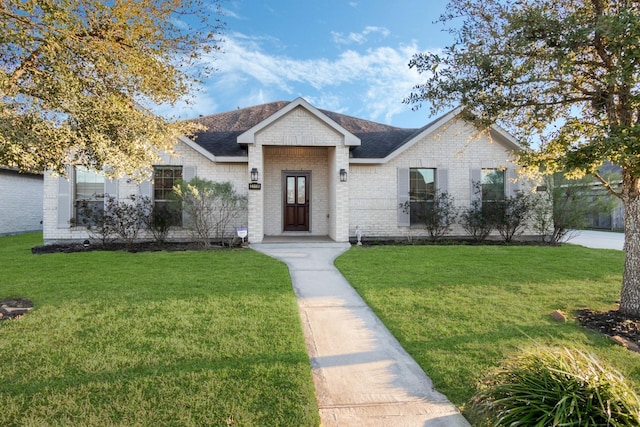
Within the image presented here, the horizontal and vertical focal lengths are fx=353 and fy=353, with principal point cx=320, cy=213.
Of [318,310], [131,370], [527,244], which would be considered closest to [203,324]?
[131,370]

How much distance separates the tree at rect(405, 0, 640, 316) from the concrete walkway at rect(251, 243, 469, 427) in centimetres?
316

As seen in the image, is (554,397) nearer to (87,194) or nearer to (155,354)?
(155,354)

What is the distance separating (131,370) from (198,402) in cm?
92

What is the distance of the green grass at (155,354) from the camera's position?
255 cm

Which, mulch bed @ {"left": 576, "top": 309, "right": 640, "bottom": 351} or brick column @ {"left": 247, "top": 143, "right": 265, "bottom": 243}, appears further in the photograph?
brick column @ {"left": 247, "top": 143, "right": 265, "bottom": 243}

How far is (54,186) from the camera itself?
11.4 meters

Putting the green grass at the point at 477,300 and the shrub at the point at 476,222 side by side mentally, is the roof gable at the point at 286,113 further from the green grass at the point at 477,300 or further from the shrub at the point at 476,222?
the shrub at the point at 476,222

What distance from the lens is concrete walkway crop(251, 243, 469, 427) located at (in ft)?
8.51

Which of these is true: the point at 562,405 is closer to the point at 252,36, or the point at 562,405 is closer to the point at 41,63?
the point at 41,63

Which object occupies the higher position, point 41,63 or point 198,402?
point 41,63

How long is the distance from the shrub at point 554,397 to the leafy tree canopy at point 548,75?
270 cm

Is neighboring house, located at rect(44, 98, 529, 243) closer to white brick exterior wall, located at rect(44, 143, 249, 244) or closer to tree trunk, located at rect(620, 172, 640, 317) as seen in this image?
white brick exterior wall, located at rect(44, 143, 249, 244)

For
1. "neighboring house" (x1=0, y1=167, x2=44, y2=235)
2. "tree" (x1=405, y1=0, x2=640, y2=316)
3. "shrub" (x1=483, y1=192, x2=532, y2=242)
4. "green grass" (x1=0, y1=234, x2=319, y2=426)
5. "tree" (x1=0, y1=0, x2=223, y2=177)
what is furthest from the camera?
"neighboring house" (x1=0, y1=167, x2=44, y2=235)

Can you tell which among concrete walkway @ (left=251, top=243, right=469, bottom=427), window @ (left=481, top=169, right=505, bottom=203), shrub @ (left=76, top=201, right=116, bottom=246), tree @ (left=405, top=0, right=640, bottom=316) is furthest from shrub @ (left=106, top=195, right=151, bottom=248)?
window @ (left=481, top=169, right=505, bottom=203)
